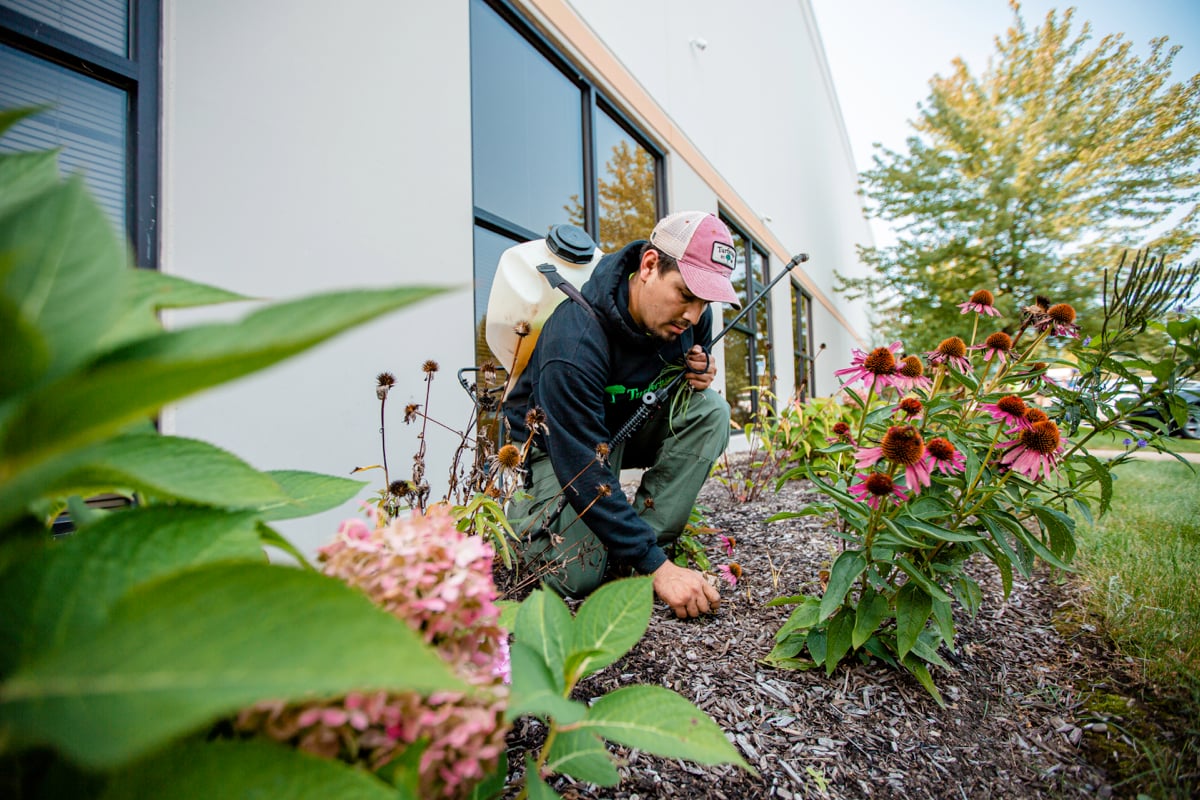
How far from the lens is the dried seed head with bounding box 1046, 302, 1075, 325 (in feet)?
4.55

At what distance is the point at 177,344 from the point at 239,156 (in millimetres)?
1726

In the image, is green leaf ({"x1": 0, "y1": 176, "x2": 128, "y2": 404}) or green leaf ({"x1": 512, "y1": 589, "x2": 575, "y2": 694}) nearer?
green leaf ({"x1": 0, "y1": 176, "x2": 128, "y2": 404})

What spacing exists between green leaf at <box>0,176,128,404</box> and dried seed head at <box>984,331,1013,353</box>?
1674mm

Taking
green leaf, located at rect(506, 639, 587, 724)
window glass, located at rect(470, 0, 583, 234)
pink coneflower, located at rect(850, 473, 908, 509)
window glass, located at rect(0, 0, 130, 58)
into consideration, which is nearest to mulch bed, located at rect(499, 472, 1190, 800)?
pink coneflower, located at rect(850, 473, 908, 509)

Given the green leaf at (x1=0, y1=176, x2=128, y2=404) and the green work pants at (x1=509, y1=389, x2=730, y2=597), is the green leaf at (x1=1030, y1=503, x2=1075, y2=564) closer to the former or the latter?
the green work pants at (x1=509, y1=389, x2=730, y2=597)

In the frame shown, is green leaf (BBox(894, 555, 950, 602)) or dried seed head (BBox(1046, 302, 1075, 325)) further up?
dried seed head (BBox(1046, 302, 1075, 325))

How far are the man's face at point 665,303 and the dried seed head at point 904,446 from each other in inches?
40.3

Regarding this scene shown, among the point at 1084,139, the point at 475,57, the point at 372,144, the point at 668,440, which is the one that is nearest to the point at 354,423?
the point at 372,144

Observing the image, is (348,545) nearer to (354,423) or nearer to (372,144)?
(354,423)

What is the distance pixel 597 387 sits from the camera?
1917mm

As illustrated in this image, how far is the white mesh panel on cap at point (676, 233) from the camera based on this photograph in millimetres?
A: 2025

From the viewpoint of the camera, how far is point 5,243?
0.29m

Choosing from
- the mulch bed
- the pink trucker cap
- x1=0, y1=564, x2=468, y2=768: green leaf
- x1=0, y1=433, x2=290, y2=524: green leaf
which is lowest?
the mulch bed

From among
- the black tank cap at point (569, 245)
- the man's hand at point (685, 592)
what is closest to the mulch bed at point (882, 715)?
the man's hand at point (685, 592)
